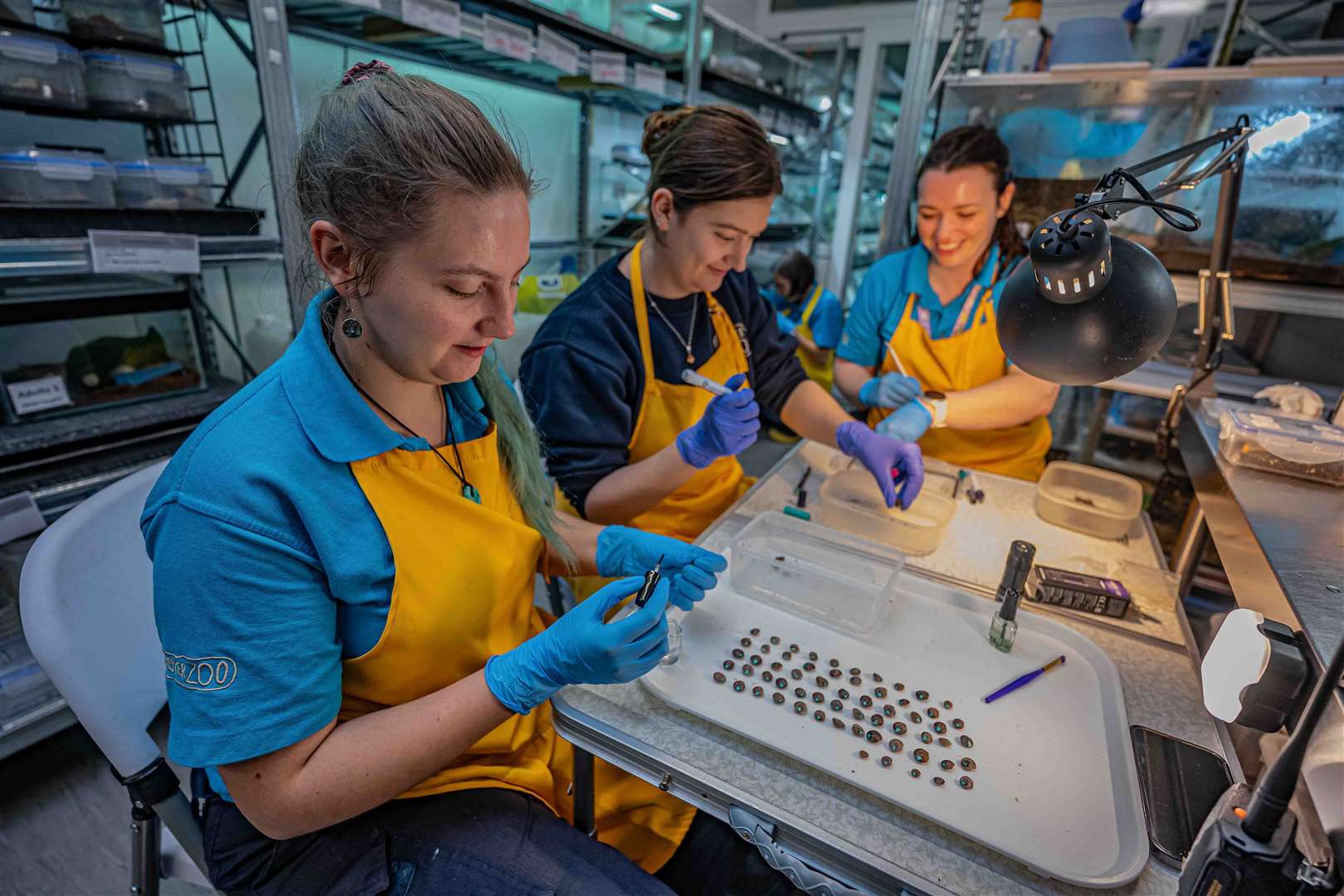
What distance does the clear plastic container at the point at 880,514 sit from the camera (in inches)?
47.4

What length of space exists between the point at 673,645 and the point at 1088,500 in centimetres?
103

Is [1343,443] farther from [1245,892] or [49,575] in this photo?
[49,575]

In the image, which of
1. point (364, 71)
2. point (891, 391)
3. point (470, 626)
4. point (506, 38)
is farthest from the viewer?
point (506, 38)

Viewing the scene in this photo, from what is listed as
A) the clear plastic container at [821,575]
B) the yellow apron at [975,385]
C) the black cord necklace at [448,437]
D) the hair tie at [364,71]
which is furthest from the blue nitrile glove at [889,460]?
the hair tie at [364,71]

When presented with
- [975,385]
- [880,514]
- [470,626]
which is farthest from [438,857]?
[975,385]

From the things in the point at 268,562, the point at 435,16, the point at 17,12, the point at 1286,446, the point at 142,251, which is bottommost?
the point at 268,562

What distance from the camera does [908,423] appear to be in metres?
1.57

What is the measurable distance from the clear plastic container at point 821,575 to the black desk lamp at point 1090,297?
0.38 meters

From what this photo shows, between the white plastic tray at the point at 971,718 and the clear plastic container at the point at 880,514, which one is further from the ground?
the clear plastic container at the point at 880,514

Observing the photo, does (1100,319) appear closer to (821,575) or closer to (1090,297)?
(1090,297)

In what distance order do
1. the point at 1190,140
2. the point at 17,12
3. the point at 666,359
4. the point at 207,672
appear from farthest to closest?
the point at 1190,140 < the point at 666,359 < the point at 17,12 < the point at 207,672

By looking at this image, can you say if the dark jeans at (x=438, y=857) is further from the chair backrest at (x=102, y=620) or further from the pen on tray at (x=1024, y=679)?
the pen on tray at (x=1024, y=679)

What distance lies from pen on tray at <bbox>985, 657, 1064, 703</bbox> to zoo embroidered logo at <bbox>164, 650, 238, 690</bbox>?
88 cm

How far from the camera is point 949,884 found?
1.99 feet
